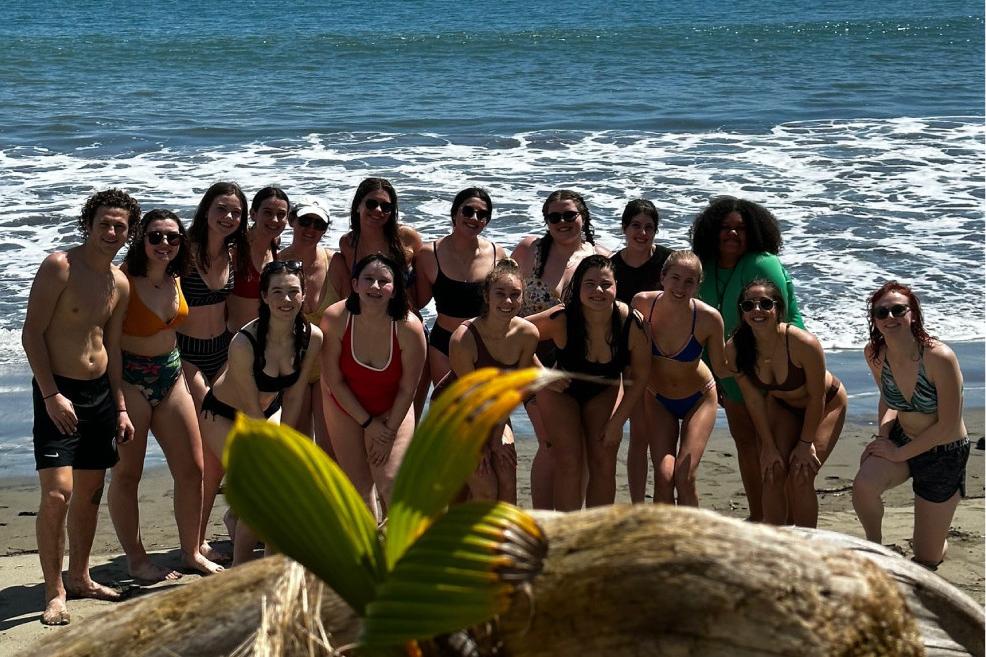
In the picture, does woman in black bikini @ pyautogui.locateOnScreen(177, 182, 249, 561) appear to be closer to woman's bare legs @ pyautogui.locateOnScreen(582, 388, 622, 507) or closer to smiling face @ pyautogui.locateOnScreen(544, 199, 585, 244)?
smiling face @ pyautogui.locateOnScreen(544, 199, 585, 244)

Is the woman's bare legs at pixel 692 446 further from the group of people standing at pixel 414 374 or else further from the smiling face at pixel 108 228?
the smiling face at pixel 108 228

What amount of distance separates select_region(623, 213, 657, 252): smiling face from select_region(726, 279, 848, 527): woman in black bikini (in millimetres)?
844

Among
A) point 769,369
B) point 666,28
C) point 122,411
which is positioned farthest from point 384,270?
point 666,28

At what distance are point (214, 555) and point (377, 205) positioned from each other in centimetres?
219

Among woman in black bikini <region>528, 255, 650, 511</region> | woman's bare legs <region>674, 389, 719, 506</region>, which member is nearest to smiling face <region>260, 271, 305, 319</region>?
woman in black bikini <region>528, 255, 650, 511</region>

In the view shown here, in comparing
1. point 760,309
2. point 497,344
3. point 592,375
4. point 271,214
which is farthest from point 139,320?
point 760,309

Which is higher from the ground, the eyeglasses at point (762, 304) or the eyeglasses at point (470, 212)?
the eyeglasses at point (470, 212)

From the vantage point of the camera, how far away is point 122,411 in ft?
19.8

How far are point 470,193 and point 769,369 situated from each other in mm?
2057

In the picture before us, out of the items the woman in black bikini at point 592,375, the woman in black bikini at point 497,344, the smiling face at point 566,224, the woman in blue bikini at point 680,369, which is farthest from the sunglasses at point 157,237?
the woman in blue bikini at point 680,369

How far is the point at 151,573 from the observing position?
6.39 meters

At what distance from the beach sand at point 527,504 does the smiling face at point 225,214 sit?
182 centimetres

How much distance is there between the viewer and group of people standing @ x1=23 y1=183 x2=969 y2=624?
19.3ft

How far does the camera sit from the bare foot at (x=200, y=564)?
6473mm
